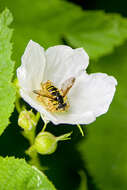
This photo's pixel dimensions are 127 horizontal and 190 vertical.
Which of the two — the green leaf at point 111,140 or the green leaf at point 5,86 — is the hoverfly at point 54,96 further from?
the green leaf at point 111,140

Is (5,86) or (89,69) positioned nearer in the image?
(5,86)

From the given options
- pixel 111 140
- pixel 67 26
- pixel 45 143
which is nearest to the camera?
pixel 45 143

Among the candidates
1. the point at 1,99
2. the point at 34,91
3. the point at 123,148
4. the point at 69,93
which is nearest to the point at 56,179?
the point at 123,148

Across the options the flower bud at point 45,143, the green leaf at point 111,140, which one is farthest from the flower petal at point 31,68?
the green leaf at point 111,140

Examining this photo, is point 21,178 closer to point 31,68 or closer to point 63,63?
point 31,68

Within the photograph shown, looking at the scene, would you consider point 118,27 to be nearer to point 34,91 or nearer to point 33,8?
point 33,8

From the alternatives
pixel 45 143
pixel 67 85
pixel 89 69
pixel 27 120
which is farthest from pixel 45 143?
pixel 89 69
